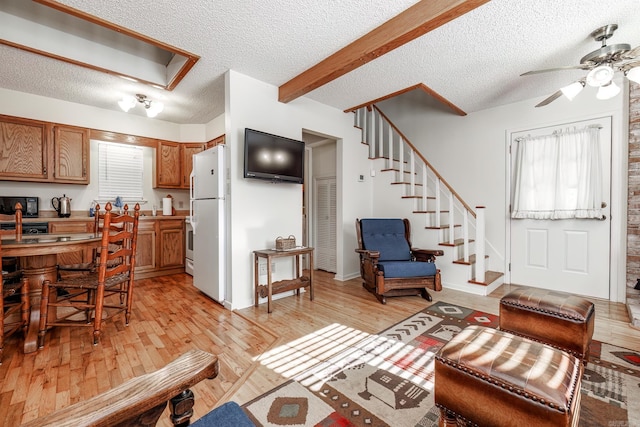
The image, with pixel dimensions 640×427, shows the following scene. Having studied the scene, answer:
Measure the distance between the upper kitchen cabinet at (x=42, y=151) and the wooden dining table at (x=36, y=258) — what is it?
2.05m

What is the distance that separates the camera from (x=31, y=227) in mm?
3439

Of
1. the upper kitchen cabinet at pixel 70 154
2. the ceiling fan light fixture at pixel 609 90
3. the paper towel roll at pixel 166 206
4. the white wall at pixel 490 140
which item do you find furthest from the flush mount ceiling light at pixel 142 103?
the ceiling fan light fixture at pixel 609 90

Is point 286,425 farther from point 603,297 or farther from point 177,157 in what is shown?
point 177,157

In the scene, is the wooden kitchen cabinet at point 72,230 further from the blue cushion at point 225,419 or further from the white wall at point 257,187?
the blue cushion at point 225,419

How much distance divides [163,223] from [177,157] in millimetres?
1254

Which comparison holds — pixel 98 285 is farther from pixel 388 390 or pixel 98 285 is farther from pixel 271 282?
pixel 388 390

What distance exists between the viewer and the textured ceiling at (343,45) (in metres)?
2.06

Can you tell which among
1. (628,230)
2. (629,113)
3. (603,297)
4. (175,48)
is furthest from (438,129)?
(175,48)

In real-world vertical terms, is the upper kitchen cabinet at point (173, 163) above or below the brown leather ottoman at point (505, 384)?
above

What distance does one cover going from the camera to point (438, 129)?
4664 millimetres

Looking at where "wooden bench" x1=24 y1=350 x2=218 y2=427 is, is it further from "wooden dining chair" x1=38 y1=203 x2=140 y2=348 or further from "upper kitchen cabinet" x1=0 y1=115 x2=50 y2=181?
"upper kitchen cabinet" x1=0 y1=115 x2=50 y2=181

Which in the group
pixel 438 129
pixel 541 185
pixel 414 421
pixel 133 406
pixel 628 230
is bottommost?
pixel 414 421

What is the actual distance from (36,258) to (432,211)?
14.7ft

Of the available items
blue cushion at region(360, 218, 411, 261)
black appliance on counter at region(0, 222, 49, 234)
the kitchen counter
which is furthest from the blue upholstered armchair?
black appliance on counter at region(0, 222, 49, 234)
